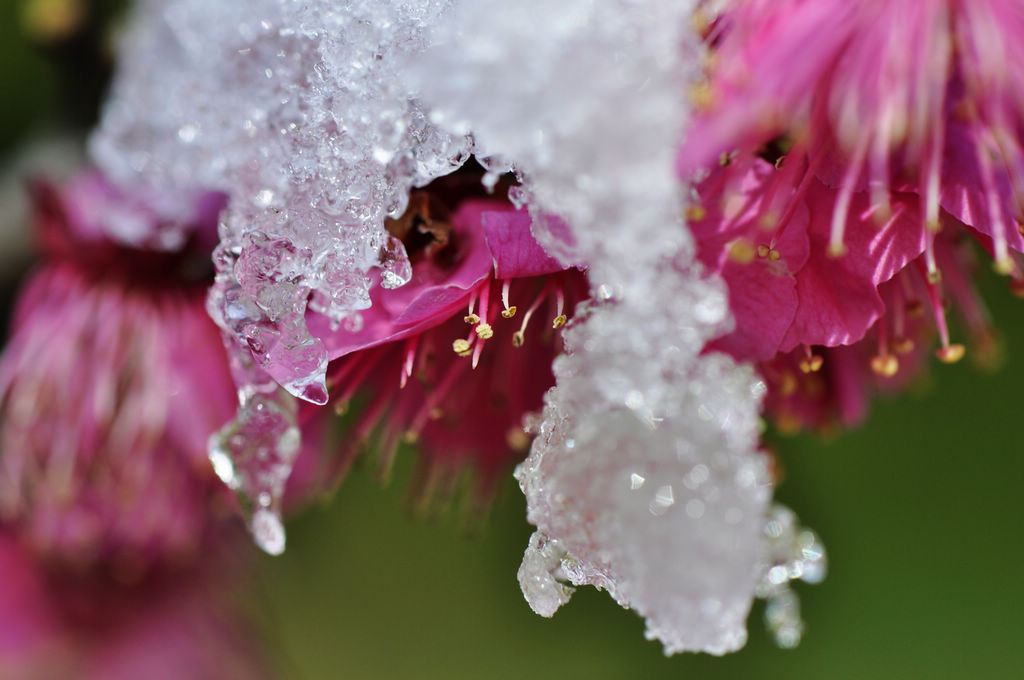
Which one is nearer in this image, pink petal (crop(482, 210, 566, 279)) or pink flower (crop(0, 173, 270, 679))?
pink petal (crop(482, 210, 566, 279))

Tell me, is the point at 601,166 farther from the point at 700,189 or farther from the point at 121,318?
the point at 121,318

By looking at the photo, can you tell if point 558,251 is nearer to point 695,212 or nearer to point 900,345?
point 695,212

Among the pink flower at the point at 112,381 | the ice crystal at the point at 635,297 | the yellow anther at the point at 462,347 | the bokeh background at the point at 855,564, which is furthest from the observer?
the bokeh background at the point at 855,564

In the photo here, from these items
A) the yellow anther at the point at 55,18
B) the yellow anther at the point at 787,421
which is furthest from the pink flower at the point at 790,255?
the yellow anther at the point at 55,18

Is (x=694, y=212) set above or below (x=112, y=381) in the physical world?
above

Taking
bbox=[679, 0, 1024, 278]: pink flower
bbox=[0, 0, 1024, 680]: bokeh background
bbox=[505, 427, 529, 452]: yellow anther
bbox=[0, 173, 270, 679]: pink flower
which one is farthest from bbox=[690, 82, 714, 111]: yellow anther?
bbox=[0, 0, 1024, 680]: bokeh background

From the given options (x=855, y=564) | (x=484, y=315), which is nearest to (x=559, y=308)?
(x=484, y=315)

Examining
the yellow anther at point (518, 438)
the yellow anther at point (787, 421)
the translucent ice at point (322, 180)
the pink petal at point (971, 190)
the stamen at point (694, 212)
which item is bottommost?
the yellow anther at point (518, 438)

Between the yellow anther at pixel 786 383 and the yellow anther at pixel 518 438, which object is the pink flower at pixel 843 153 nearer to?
the yellow anther at pixel 786 383

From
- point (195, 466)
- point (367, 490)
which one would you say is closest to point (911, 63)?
point (195, 466)

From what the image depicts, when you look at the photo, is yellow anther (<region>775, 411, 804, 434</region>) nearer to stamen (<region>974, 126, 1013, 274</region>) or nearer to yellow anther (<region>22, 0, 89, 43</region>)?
stamen (<region>974, 126, 1013, 274</region>)
